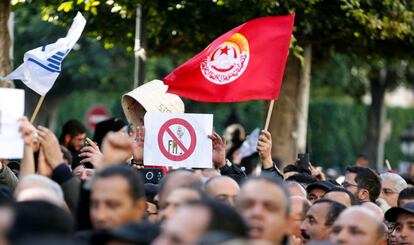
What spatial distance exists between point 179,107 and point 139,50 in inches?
150

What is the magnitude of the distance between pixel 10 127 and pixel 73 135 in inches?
266

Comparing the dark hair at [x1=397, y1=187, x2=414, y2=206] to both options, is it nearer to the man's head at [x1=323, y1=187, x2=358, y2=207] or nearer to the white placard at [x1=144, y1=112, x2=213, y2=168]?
the man's head at [x1=323, y1=187, x2=358, y2=207]

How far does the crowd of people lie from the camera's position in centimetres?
780

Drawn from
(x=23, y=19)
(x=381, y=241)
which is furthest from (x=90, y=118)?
(x=381, y=241)

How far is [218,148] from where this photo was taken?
1305 centimetres

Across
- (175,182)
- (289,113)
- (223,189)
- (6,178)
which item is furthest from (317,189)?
(289,113)

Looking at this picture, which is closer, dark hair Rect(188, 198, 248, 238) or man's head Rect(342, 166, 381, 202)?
dark hair Rect(188, 198, 248, 238)

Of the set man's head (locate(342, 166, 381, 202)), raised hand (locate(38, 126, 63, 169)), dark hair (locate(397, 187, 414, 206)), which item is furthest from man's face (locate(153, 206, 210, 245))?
man's head (locate(342, 166, 381, 202))

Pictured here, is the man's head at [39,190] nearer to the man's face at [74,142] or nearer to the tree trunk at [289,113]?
the man's face at [74,142]

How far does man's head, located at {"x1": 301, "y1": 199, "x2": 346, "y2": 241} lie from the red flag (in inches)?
109

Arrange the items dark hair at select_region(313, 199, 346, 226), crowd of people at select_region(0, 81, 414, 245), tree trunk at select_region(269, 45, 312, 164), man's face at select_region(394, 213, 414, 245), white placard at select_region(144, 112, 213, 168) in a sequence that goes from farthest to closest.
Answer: tree trunk at select_region(269, 45, 312, 164)
white placard at select_region(144, 112, 213, 168)
man's face at select_region(394, 213, 414, 245)
dark hair at select_region(313, 199, 346, 226)
crowd of people at select_region(0, 81, 414, 245)

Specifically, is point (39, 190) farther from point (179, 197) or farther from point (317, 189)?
point (317, 189)

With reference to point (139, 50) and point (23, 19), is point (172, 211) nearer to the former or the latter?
point (139, 50)

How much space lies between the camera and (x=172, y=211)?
888cm
